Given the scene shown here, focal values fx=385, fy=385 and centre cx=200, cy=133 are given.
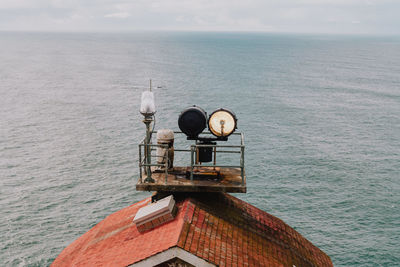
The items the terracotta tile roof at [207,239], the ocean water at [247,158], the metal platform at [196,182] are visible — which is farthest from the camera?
the ocean water at [247,158]

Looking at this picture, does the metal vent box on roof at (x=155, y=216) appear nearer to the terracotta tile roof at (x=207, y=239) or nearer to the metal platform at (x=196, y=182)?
the terracotta tile roof at (x=207, y=239)

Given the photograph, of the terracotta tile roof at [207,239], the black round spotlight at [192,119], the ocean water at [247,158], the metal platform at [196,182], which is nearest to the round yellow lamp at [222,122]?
the black round spotlight at [192,119]

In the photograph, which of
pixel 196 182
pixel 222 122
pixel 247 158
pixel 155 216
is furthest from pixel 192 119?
pixel 247 158

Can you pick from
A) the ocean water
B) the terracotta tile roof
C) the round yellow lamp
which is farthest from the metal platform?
the ocean water

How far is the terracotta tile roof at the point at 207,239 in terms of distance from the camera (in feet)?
33.3

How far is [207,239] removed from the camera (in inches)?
412

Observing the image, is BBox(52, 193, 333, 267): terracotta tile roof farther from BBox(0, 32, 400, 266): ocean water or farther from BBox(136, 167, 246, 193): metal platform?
BBox(0, 32, 400, 266): ocean water

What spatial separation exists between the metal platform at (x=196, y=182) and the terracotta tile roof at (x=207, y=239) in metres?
0.53

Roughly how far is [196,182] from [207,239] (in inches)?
93.0

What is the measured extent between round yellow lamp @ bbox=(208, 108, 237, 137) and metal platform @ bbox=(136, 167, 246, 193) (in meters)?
1.45

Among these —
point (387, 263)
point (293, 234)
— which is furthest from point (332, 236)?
point (293, 234)

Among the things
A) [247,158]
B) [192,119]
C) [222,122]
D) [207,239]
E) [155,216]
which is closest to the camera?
[207,239]

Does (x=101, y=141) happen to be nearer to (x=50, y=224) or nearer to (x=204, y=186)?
(x=50, y=224)

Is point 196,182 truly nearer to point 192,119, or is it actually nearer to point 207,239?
point 192,119
